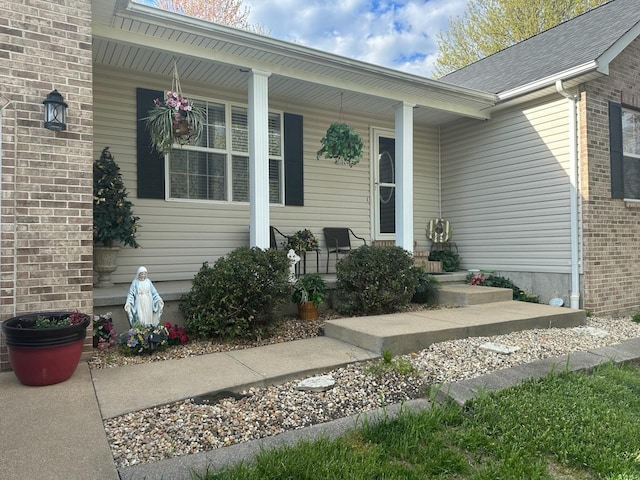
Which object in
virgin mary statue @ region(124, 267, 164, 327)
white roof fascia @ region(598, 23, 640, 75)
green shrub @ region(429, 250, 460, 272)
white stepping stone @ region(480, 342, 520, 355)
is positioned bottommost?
white stepping stone @ region(480, 342, 520, 355)

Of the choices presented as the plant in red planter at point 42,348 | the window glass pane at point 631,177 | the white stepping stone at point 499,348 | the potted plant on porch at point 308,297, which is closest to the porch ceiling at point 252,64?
the window glass pane at point 631,177

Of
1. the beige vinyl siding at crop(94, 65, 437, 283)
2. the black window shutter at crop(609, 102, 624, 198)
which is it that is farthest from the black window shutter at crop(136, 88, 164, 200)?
the black window shutter at crop(609, 102, 624, 198)

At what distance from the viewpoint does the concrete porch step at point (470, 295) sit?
603 centimetres

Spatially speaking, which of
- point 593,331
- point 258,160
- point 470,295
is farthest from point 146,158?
point 593,331

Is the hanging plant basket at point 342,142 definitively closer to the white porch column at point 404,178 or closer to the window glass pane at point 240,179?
the white porch column at point 404,178

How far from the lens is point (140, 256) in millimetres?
5711

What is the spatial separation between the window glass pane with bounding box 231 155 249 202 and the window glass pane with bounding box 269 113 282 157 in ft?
1.71

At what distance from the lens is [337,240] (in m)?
7.09

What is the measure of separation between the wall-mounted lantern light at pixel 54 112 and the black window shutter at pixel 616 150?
703 centimetres

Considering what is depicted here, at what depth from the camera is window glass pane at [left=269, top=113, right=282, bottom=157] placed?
6.75 m

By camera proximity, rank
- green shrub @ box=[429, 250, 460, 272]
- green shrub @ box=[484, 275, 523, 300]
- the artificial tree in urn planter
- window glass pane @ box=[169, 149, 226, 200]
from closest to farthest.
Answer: the artificial tree in urn planter → window glass pane @ box=[169, 149, 226, 200] → green shrub @ box=[484, 275, 523, 300] → green shrub @ box=[429, 250, 460, 272]

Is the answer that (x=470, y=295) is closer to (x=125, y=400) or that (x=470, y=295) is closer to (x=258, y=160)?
(x=258, y=160)

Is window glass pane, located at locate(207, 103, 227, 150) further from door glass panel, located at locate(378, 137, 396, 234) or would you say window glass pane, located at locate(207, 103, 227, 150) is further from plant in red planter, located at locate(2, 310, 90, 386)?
plant in red planter, located at locate(2, 310, 90, 386)

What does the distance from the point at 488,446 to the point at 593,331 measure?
3.64 meters
